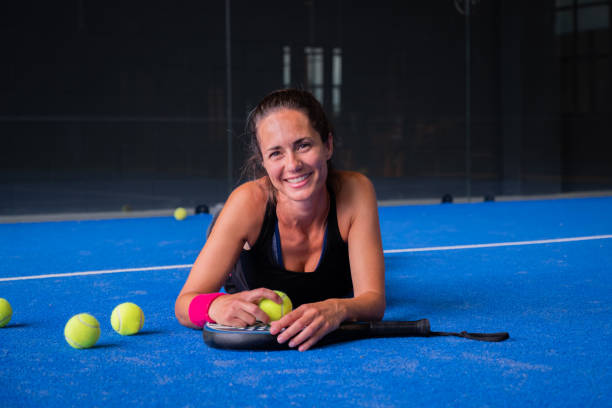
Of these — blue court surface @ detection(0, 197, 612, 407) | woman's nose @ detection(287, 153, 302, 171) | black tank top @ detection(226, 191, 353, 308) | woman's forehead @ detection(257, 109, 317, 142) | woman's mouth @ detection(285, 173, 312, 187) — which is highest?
woman's forehead @ detection(257, 109, 317, 142)

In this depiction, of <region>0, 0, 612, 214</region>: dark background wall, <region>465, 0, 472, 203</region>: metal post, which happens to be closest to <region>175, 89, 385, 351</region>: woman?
<region>0, 0, 612, 214</region>: dark background wall

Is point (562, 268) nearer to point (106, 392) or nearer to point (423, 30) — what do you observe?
point (106, 392)

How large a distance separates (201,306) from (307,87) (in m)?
6.24

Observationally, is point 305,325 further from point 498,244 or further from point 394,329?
point 498,244

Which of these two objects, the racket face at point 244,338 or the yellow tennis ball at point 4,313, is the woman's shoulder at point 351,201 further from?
the yellow tennis ball at point 4,313

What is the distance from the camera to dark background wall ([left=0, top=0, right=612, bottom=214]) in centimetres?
743

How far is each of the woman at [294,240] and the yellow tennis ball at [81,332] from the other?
0.99 feet

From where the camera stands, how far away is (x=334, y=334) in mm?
2322

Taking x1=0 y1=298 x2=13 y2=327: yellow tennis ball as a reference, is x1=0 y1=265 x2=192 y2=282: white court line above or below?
below

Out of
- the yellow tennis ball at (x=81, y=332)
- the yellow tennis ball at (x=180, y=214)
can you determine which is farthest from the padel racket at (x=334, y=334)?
the yellow tennis ball at (x=180, y=214)

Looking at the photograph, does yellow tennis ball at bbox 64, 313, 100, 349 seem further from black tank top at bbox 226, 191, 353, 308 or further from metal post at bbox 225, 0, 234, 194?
metal post at bbox 225, 0, 234, 194

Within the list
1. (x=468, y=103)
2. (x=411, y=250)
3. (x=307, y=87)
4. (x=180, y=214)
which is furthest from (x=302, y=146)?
(x=468, y=103)

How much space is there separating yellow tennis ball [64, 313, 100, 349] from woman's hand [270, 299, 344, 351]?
62 centimetres

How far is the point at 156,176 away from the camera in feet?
26.3
